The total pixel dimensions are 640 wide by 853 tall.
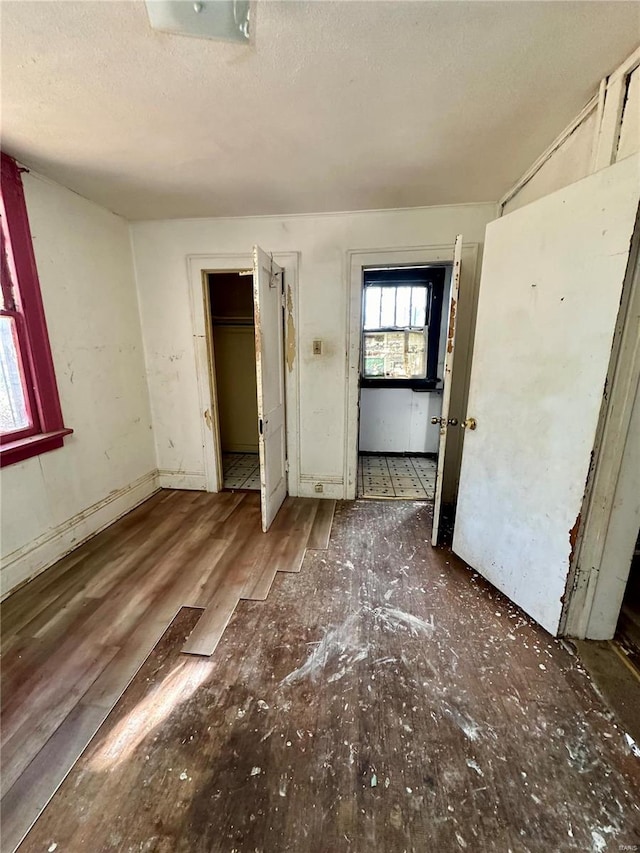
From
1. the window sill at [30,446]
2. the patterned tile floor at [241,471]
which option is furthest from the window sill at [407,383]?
the window sill at [30,446]

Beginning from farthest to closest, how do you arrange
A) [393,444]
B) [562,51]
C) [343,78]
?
[393,444] < [343,78] < [562,51]

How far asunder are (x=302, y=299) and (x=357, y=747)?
2737 millimetres

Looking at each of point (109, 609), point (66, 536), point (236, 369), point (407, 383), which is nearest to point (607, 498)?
point (109, 609)

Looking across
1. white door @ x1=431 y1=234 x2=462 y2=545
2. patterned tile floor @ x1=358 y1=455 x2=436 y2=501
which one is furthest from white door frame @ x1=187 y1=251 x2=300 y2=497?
white door @ x1=431 y1=234 x2=462 y2=545

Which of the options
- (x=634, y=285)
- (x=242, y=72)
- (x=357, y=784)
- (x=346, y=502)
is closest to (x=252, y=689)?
(x=357, y=784)

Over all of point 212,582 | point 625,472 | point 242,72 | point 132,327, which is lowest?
point 212,582

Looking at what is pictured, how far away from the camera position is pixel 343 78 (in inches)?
51.4

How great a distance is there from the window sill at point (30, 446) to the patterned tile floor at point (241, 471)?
4.86ft

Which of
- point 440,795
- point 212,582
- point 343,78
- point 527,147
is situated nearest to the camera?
point 440,795

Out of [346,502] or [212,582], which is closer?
[212,582]

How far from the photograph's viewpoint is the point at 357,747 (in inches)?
46.2

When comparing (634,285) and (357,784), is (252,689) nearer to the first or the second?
(357,784)

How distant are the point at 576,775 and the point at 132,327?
3671 millimetres

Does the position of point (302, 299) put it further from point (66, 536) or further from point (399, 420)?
point (66, 536)
